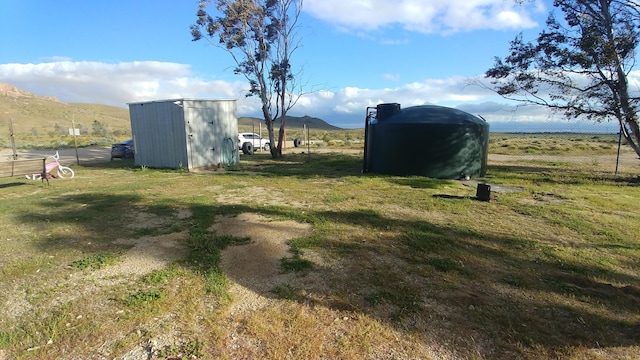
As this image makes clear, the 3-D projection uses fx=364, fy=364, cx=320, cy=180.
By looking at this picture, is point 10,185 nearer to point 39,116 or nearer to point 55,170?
point 55,170

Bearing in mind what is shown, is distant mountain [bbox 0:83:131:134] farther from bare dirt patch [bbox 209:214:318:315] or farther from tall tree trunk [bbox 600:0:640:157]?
tall tree trunk [bbox 600:0:640:157]

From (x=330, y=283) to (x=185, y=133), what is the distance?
1180 centimetres

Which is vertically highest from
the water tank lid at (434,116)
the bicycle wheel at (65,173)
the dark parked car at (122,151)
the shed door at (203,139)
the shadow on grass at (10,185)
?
the water tank lid at (434,116)

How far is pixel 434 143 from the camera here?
11.8 m

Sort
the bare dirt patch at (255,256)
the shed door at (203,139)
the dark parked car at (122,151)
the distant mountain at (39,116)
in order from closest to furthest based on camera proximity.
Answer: the bare dirt patch at (255,256), the shed door at (203,139), the dark parked car at (122,151), the distant mountain at (39,116)

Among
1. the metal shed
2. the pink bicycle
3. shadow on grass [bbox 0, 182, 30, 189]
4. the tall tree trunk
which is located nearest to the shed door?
the metal shed

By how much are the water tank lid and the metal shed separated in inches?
281

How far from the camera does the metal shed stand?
1405 cm

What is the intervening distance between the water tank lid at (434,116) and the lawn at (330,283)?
15.6 ft

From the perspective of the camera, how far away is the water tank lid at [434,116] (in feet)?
39.0

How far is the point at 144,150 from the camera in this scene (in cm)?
1563

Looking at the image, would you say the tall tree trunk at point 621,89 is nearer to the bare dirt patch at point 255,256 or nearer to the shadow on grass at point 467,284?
the shadow on grass at point 467,284

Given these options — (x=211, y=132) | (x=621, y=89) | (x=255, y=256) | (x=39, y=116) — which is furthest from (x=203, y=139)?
(x=39, y=116)

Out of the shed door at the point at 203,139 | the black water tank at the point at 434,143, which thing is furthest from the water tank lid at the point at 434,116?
the shed door at the point at 203,139
